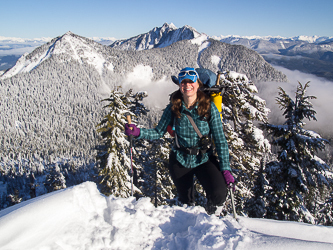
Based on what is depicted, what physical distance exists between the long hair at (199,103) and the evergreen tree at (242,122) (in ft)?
14.2

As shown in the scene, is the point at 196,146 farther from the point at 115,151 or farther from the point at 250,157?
the point at 115,151

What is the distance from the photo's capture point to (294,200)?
10375 mm

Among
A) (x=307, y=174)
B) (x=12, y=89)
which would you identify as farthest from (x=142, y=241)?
(x=12, y=89)

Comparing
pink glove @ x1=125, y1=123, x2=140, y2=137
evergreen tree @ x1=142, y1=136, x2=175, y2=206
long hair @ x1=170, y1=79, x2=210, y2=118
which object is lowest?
evergreen tree @ x1=142, y1=136, x2=175, y2=206

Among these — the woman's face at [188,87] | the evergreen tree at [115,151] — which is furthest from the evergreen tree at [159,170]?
the woman's face at [188,87]

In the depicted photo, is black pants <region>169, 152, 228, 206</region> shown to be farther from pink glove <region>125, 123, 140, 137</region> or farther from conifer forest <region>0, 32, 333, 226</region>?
conifer forest <region>0, 32, 333, 226</region>

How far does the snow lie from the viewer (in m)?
2.41

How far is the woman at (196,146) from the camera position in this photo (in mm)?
3777

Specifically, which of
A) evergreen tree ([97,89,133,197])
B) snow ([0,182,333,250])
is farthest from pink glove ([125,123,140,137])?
evergreen tree ([97,89,133,197])

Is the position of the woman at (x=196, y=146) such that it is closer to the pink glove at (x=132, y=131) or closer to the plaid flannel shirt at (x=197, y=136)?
the plaid flannel shirt at (x=197, y=136)

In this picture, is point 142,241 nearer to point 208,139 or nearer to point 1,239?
point 1,239

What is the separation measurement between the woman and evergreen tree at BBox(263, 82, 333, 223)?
7545 mm

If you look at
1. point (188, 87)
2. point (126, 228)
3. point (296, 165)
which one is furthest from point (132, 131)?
point (296, 165)

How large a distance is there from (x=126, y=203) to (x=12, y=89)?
256279 millimetres
